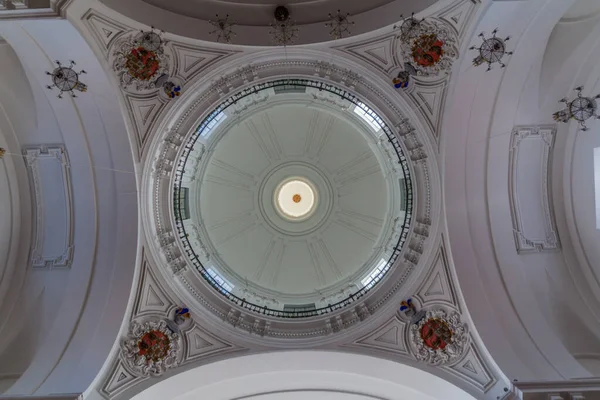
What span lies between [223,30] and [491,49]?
244 inches

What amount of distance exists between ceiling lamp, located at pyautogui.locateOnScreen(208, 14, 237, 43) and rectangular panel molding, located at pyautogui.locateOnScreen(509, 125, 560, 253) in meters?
7.57

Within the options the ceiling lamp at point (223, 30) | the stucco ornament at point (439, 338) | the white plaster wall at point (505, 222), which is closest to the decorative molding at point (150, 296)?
the ceiling lamp at point (223, 30)

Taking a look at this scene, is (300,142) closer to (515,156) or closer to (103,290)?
(515,156)

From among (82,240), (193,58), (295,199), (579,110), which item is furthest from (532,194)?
(82,240)

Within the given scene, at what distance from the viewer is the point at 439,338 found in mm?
10227

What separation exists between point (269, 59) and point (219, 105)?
5.69 feet

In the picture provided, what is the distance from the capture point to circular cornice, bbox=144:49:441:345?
10.4 m

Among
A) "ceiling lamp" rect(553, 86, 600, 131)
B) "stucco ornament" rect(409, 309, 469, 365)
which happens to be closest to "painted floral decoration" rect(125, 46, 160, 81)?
"stucco ornament" rect(409, 309, 469, 365)

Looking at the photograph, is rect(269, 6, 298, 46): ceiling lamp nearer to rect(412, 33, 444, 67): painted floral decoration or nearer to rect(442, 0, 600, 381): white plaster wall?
rect(412, 33, 444, 67): painted floral decoration

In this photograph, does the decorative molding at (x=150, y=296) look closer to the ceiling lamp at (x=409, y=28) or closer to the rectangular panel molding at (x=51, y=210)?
the rectangular panel molding at (x=51, y=210)

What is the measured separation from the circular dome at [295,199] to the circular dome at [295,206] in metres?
0.04

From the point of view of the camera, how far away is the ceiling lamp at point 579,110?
32.7ft

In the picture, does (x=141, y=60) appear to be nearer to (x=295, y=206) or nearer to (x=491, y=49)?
(x=295, y=206)

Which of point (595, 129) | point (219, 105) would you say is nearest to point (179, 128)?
point (219, 105)
